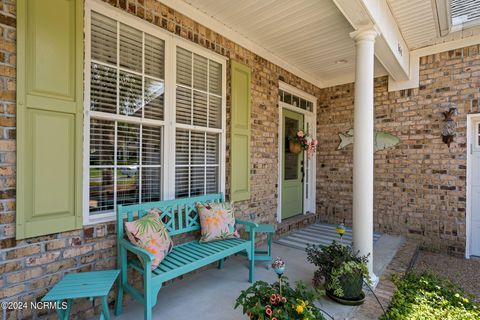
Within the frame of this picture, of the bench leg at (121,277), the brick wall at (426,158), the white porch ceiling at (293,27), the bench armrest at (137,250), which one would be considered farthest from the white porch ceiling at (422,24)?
the bench leg at (121,277)

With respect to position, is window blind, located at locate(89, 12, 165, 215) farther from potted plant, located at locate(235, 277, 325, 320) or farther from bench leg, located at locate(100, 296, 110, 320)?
potted plant, located at locate(235, 277, 325, 320)

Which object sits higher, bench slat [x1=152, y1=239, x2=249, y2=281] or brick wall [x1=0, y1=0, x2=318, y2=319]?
brick wall [x1=0, y1=0, x2=318, y2=319]

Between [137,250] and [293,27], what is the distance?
3.14m

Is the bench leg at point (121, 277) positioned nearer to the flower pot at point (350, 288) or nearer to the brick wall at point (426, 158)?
the flower pot at point (350, 288)

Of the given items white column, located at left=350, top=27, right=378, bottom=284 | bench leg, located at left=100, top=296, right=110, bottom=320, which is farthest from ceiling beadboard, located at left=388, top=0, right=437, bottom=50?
bench leg, located at left=100, top=296, right=110, bottom=320

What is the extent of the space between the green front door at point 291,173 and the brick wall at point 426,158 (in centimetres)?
88

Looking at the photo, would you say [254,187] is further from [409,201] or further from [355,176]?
[409,201]

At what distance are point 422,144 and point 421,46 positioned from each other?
5.24 feet

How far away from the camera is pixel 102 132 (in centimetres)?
227

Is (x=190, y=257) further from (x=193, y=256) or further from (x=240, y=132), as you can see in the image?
(x=240, y=132)

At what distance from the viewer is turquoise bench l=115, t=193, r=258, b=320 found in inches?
74.9

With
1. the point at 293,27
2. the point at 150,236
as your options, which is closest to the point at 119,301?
the point at 150,236

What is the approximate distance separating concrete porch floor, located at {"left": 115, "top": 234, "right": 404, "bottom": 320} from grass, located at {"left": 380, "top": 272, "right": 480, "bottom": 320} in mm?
332

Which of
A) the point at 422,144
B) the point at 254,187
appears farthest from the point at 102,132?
the point at 422,144
